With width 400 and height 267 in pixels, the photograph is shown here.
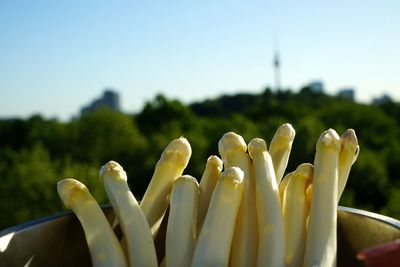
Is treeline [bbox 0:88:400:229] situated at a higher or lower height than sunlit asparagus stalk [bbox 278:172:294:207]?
lower

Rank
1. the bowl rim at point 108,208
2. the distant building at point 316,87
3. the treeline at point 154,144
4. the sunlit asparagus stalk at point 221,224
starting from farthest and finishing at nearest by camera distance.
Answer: the distant building at point 316,87 → the treeline at point 154,144 → the bowl rim at point 108,208 → the sunlit asparagus stalk at point 221,224

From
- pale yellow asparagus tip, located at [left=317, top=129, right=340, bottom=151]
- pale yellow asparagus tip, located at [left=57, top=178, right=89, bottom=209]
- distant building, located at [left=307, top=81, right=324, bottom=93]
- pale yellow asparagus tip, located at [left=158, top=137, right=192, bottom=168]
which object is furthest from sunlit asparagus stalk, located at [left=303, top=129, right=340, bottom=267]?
distant building, located at [left=307, top=81, right=324, bottom=93]

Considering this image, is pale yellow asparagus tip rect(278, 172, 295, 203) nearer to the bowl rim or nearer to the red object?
the bowl rim

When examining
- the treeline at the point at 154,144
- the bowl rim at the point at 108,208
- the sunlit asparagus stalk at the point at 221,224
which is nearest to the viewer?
the sunlit asparagus stalk at the point at 221,224

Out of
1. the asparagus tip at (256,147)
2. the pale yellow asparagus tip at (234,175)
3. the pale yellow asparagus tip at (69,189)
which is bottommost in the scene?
the pale yellow asparagus tip at (69,189)

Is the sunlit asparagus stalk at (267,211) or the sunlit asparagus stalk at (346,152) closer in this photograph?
the sunlit asparagus stalk at (267,211)

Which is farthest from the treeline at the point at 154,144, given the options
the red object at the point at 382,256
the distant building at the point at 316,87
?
the red object at the point at 382,256

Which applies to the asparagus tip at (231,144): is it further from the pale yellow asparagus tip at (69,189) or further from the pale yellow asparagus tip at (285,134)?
the pale yellow asparagus tip at (69,189)

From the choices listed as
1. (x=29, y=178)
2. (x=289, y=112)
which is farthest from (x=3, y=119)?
(x=29, y=178)

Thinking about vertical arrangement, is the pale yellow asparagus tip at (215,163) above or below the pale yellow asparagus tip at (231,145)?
below
